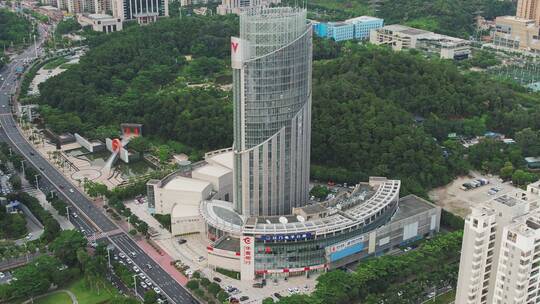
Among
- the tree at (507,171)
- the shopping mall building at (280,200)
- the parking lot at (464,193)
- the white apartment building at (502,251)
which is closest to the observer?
the white apartment building at (502,251)

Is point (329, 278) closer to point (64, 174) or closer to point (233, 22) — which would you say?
point (64, 174)

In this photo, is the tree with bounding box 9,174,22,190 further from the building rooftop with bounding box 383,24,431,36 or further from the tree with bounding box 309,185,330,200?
the building rooftop with bounding box 383,24,431,36

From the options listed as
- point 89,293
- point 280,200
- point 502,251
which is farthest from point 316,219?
point 502,251

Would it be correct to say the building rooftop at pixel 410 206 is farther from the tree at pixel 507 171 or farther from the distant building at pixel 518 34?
the distant building at pixel 518 34

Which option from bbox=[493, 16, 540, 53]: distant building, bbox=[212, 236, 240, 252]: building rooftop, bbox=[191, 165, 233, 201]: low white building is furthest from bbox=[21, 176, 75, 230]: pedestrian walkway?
bbox=[493, 16, 540, 53]: distant building

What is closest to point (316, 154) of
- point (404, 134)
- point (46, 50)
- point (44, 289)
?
point (404, 134)

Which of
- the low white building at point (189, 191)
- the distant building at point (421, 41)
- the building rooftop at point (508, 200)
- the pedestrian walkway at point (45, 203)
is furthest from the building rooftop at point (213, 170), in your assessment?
the distant building at point (421, 41)

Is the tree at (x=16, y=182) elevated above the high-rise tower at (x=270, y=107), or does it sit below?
below
